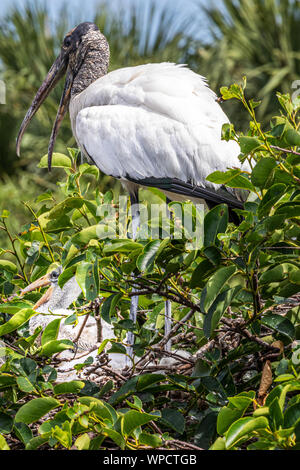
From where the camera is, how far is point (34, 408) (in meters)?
1.34

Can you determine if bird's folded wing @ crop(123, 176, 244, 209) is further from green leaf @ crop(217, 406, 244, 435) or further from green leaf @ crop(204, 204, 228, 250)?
green leaf @ crop(217, 406, 244, 435)

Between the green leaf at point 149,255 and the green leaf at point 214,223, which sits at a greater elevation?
→ the green leaf at point 214,223

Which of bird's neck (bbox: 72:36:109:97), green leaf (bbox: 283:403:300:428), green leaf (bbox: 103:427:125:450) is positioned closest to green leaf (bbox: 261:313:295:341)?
green leaf (bbox: 283:403:300:428)

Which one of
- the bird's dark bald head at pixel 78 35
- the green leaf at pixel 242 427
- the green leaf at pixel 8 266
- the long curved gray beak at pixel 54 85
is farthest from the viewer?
the bird's dark bald head at pixel 78 35

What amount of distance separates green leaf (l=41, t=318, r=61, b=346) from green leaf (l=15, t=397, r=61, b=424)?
0.77 feet

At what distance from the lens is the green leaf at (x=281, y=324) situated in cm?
137

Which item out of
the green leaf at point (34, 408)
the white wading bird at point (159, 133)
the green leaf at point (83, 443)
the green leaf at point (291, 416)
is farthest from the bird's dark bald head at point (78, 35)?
the green leaf at point (291, 416)

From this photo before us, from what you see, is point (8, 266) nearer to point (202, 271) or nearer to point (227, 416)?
point (202, 271)

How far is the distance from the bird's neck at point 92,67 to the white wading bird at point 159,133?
0.38 m

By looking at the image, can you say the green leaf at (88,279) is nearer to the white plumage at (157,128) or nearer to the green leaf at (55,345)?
the green leaf at (55,345)

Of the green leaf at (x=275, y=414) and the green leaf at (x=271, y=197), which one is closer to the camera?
the green leaf at (x=275, y=414)

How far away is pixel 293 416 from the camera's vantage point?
114 cm

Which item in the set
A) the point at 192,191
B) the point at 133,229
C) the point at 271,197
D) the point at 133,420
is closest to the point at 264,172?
the point at 271,197

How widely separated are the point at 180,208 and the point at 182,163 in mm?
1211
